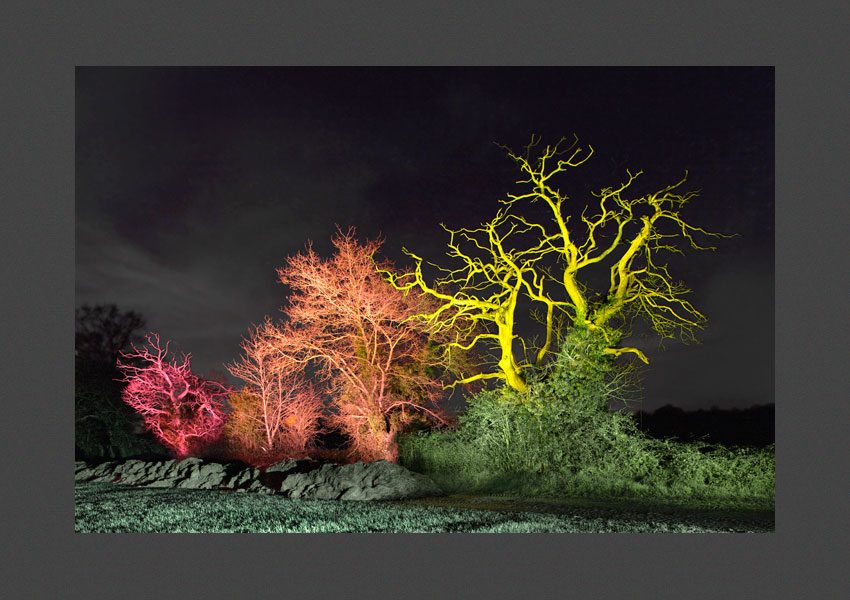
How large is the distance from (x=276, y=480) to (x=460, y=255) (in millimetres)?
6770

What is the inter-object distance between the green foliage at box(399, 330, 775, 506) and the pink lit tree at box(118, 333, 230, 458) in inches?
322

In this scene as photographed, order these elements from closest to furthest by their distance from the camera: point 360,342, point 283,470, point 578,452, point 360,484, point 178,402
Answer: point 360,484, point 578,452, point 283,470, point 360,342, point 178,402

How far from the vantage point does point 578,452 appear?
1530 cm


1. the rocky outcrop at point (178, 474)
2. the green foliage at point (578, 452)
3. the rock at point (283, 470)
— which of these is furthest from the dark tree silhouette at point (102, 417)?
the green foliage at point (578, 452)

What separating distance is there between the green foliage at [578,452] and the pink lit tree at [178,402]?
8.19 metres

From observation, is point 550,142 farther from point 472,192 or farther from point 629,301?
point 629,301

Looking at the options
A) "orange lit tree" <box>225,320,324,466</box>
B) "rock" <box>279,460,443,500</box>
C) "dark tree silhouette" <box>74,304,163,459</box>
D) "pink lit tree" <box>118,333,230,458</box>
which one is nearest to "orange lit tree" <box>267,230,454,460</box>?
"orange lit tree" <box>225,320,324,466</box>

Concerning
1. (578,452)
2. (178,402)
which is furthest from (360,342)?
(178,402)

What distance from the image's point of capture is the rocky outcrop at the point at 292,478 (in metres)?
14.7

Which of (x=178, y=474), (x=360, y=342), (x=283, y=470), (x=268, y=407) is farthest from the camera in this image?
(x=268, y=407)

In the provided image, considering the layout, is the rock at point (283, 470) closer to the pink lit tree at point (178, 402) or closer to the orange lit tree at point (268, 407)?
the orange lit tree at point (268, 407)

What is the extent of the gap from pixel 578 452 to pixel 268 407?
9.68 metres

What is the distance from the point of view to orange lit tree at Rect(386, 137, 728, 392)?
16.5 m

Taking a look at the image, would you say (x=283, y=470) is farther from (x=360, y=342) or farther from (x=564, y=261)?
(x=564, y=261)
